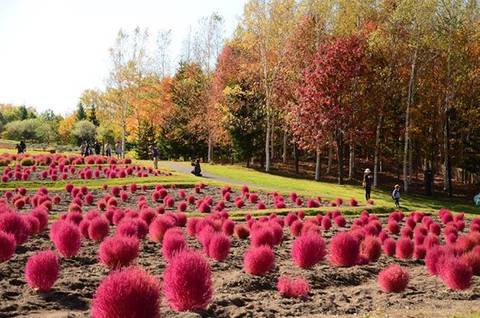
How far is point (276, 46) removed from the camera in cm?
4866

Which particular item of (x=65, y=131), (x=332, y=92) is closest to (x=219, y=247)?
(x=332, y=92)

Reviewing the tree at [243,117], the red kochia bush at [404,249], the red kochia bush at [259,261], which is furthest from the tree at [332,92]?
the red kochia bush at [259,261]

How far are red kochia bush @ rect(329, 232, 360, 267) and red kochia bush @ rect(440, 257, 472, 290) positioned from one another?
236cm

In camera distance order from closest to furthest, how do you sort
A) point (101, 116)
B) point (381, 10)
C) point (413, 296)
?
point (413, 296), point (381, 10), point (101, 116)

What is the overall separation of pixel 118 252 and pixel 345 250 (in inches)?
198

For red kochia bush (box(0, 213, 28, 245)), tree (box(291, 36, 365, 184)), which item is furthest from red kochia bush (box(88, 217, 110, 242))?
tree (box(291, 36, 365, 184))

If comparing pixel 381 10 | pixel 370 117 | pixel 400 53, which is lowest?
pixel 370 117

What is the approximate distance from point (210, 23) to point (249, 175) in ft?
71.1

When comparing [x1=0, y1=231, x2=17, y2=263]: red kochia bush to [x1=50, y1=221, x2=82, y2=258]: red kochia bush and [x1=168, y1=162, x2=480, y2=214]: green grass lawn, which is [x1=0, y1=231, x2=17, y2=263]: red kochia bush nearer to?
[x1=50, y1=221, x2=82, y2=258]: red kochia bush

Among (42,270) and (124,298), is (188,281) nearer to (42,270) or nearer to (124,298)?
(124,298)

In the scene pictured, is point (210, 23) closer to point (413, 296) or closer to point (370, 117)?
point (370, 117)

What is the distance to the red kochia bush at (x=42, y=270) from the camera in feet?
29.3

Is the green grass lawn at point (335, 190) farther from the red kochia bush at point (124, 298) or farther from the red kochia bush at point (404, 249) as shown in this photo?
the red kochia bush at point (124, 298)

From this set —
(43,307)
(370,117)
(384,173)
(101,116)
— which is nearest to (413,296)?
(43,307)
